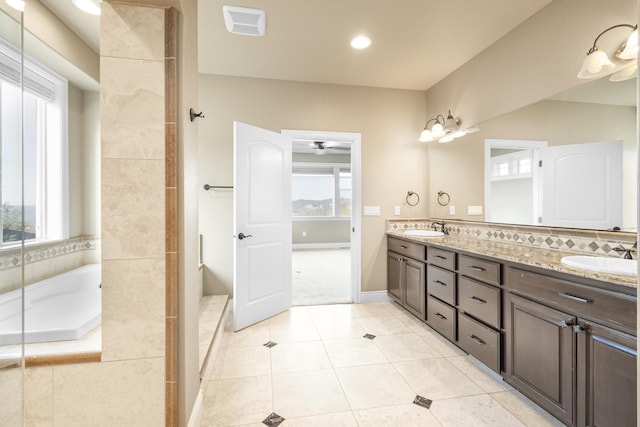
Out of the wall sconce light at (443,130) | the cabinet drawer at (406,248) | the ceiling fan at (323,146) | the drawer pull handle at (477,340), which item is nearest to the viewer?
the drawer pull handle at (477,340)

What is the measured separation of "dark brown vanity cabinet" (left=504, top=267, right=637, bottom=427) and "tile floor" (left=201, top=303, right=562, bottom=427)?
0.23 metres

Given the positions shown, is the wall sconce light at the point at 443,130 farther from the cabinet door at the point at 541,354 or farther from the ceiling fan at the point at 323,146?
the ceiling fan at the point at 323,146

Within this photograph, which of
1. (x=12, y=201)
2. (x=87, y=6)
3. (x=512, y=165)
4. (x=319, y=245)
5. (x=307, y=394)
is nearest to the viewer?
(x=12, y=201)

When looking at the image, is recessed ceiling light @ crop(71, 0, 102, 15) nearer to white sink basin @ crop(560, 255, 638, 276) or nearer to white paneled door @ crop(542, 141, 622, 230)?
white sink basin @ crop(560, 255, 638, 276)

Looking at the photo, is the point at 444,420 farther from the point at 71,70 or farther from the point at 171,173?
the point at 71,70

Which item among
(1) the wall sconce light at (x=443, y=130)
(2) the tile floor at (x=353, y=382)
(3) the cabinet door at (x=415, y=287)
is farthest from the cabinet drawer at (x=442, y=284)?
(1) the wall sconce light at (x=443, y=130)

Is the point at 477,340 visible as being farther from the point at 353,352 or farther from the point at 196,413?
the point at 196,413

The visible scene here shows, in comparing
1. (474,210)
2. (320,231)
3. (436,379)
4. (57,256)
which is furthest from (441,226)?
(320,231)

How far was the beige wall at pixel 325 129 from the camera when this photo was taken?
3.10 m

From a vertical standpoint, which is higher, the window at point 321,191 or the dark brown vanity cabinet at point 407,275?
the window at point 321,191

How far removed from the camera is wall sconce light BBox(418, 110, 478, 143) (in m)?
3.04

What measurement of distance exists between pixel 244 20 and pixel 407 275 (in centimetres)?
283

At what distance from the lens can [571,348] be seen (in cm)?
135

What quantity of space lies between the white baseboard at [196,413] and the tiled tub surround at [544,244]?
6.58ft
